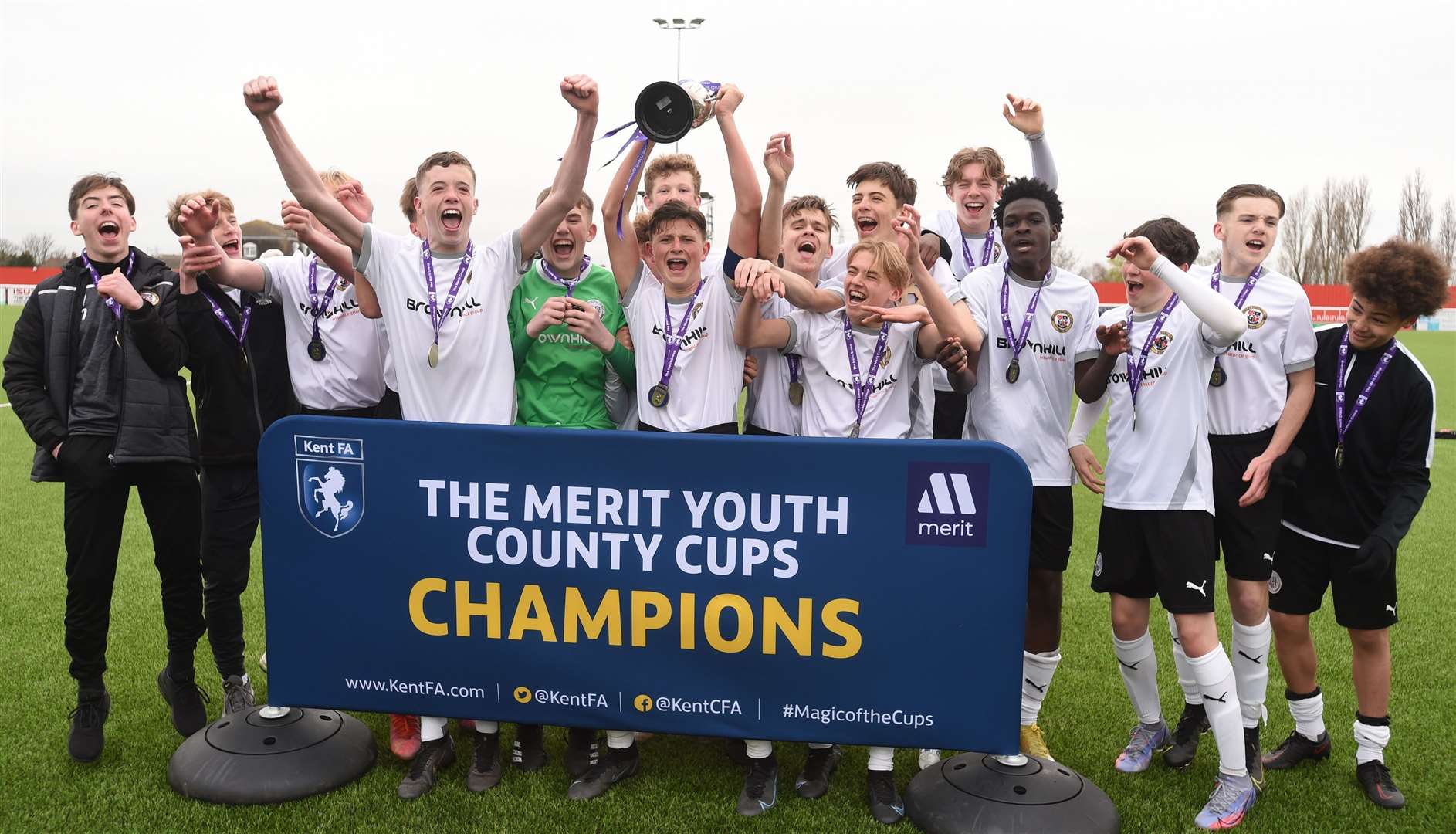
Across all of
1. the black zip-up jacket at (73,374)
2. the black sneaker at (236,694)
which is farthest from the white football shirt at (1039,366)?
the black sneaker at (236,694)

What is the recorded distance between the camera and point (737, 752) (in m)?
4.01

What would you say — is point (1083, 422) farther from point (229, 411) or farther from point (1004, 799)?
point (229, 411)

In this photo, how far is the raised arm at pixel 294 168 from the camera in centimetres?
364

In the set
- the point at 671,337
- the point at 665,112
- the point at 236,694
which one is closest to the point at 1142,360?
the point at 671,337

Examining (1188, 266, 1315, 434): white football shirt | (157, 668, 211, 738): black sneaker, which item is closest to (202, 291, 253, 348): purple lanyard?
(157, 668, 211, 738): black sneaker

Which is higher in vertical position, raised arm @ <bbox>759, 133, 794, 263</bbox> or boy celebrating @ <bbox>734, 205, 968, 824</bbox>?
raised arm @ <bbox>759, 133, 794, 263</bbox>

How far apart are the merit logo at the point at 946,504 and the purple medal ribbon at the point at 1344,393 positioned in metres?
1.69

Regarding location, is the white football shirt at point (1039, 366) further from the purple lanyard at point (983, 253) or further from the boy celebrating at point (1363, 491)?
the purple lanyard at point (983, 253)

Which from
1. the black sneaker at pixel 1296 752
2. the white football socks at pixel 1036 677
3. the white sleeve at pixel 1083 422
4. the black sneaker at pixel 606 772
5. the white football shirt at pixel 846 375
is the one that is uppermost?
the white football shirt at pixel 846 375

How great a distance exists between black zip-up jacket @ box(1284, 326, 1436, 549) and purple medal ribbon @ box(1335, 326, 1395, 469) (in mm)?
14

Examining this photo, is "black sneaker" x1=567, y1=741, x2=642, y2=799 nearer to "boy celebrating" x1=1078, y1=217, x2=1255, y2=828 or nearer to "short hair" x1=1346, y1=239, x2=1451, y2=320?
Answer: "boy celebrating" x1=1078, y1=217, x2=1255, y2=828

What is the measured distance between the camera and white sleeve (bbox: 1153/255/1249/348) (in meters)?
3.43

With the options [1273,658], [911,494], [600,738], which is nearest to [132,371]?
[600,738]

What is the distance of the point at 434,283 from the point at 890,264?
1707mm
